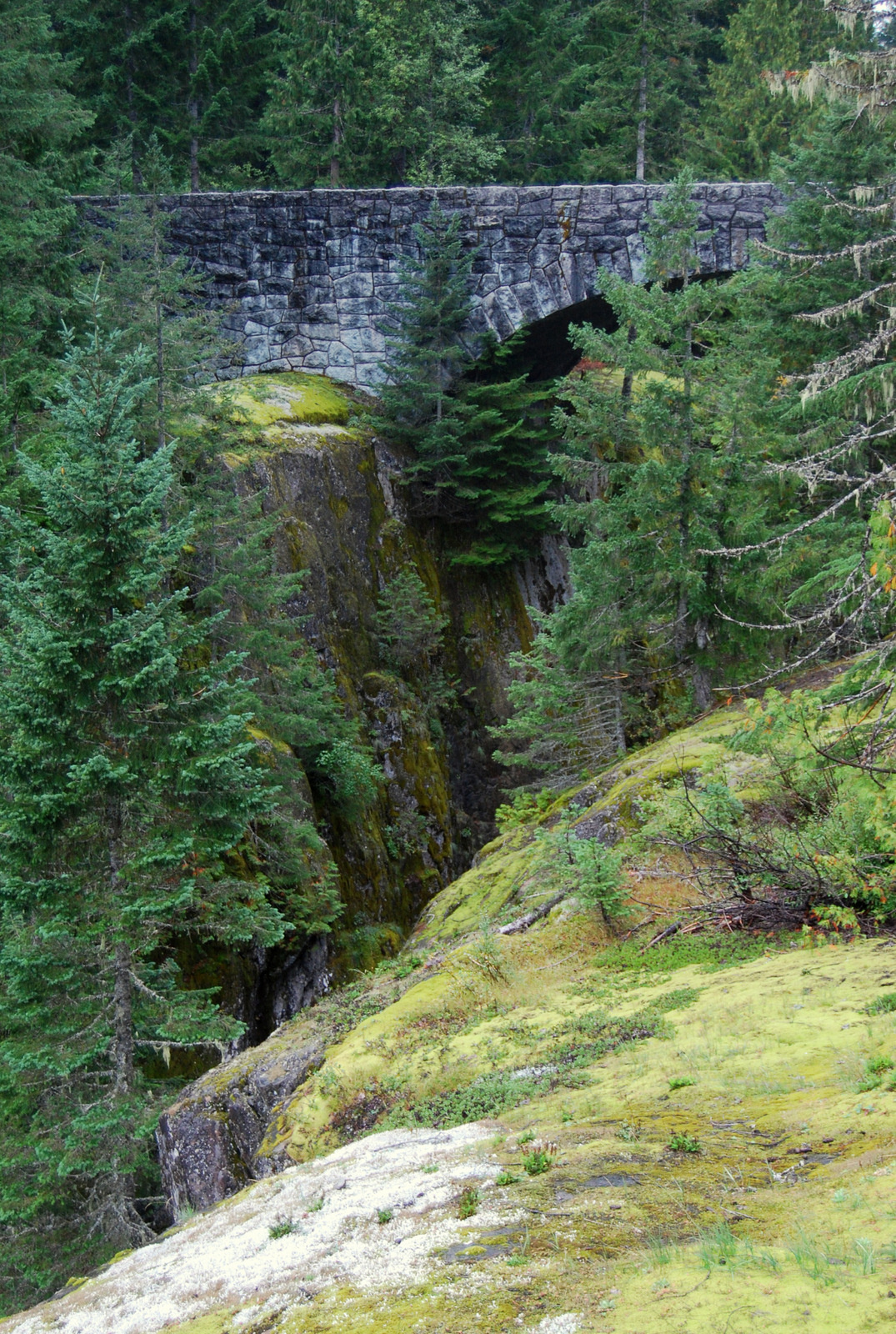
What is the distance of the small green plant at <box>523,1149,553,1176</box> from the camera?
3357 mm

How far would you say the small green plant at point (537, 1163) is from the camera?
11.0 feet

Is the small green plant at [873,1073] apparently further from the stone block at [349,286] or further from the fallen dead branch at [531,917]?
the stone block at [349,286]

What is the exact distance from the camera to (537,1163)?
11.1 feet

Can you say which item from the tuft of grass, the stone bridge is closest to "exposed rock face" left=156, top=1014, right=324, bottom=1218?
the tuft of grass

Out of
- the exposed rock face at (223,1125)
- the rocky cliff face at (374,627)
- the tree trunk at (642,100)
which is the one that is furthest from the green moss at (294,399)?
the tree trunk at (642,100)

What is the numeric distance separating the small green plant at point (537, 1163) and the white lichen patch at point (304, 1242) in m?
0.15

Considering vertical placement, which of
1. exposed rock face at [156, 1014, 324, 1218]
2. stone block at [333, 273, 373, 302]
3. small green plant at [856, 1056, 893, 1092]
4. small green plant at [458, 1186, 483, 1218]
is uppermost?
stone block at [333, 273, 373, 302]

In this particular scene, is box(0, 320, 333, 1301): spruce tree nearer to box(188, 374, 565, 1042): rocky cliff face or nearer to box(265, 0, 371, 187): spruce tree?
box(188, 374, 565, 1042): rocky cliff face

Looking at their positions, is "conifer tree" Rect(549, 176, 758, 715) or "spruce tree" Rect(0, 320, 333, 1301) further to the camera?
"conifer tree" Rect(549, 176, 758, 715)

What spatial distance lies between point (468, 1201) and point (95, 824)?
5.50m

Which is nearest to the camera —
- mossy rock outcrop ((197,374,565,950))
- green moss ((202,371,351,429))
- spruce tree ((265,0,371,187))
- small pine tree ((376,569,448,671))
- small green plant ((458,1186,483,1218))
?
small green plant ((458,1186,483,1218))

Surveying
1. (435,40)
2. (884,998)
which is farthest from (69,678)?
(435,40)

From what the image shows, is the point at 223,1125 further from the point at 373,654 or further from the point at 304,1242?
the point at 373,654

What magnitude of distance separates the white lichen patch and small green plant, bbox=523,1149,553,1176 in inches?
5.7
